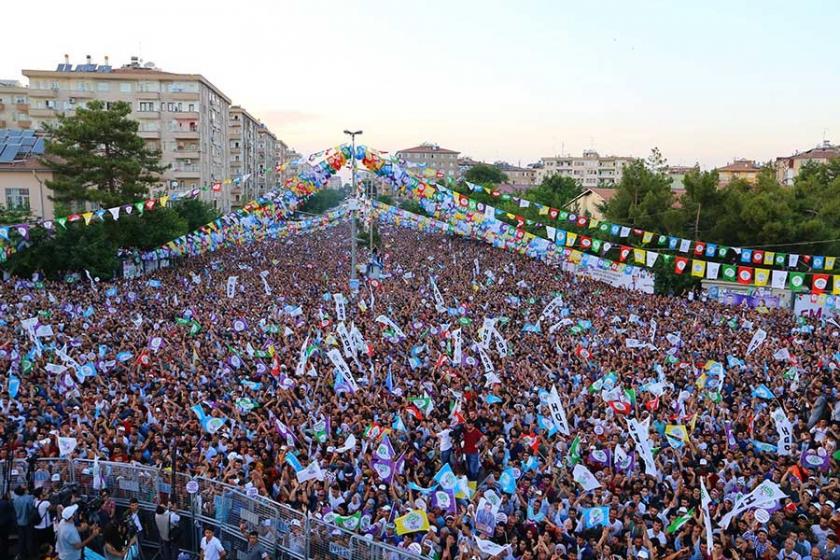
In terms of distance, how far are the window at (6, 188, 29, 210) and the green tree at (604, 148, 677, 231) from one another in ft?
110

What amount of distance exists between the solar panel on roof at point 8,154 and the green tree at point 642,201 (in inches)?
1365


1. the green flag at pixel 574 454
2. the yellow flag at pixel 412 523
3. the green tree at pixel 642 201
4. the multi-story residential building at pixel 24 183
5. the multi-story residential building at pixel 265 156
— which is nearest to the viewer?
the yellow flag at pixel 412 523

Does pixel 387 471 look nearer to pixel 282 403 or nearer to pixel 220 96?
pixel 282 403

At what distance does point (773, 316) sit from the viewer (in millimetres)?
21891

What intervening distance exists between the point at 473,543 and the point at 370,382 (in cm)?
649

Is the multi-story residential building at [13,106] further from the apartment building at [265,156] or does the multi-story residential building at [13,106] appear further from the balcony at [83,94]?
the apartment building at [265,156]

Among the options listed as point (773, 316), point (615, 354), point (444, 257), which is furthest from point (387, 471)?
point (444, 257)

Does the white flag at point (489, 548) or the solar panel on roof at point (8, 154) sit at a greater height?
the solar panel on roof at point (8, 154)

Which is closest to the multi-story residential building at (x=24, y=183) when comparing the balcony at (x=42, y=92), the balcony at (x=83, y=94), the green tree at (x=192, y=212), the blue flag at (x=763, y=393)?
the green tree at (x=192, y=212)

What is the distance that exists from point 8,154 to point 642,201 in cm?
3600

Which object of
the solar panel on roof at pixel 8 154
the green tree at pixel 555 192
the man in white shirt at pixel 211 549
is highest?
the solar panel on roof at pixel 8 154

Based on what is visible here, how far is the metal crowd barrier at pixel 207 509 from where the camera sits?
24.8ft

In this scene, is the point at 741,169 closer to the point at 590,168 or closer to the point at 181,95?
the point at 590,168

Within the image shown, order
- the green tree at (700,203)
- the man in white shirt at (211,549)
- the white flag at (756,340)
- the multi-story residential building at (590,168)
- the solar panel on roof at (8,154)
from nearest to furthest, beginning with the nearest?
the man in white shirt at (211,549) < the white flag at (756,340) < the green tree at (700,203) < the solar panel on roof at (8,154) < the multi-story residential building at (590,168)
